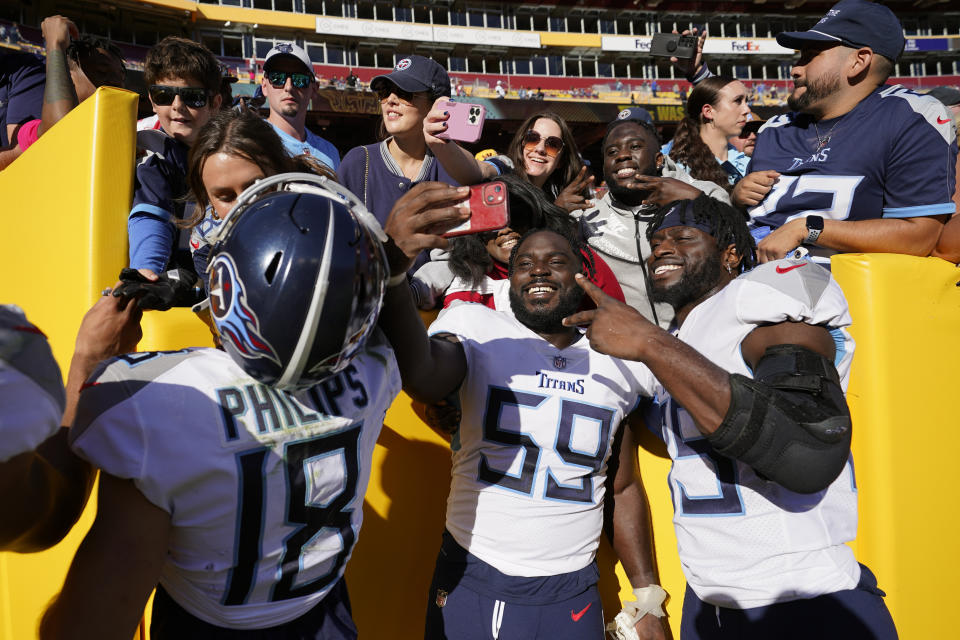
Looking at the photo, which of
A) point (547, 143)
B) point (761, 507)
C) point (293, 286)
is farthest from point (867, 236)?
point (293, 286)

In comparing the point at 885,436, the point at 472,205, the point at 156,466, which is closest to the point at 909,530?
the point at 885,436

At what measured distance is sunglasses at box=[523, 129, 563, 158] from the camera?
3469 mm

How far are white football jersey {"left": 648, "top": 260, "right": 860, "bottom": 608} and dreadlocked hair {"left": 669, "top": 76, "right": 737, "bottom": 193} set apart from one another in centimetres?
257

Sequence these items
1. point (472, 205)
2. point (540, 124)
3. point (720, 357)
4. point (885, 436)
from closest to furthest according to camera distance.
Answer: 1. point (472, 205)
2. point (720, 357)
3. point (885, 436)
4. point (540, 124)

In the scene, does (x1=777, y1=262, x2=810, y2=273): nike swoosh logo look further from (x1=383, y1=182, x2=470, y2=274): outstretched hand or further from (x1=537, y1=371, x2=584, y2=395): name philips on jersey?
(x1=383, y1=182, x2=470, y2=274): outstretched hand

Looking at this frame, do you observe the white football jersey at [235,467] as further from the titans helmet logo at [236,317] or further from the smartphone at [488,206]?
the smartphone at [488,206]

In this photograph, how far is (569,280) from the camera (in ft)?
7.92

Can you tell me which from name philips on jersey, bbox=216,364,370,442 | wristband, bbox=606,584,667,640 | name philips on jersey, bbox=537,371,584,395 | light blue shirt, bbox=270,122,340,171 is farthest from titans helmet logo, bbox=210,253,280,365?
light blue shirt, bbox=270,122,340,171

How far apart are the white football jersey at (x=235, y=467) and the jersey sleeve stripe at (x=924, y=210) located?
2.58 m

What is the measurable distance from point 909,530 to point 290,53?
409cm

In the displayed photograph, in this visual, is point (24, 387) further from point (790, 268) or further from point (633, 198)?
point (633, 198)

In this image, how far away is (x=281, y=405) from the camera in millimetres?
1339

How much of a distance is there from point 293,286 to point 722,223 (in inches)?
76.0

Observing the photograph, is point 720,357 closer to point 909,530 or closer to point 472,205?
point 472,205
